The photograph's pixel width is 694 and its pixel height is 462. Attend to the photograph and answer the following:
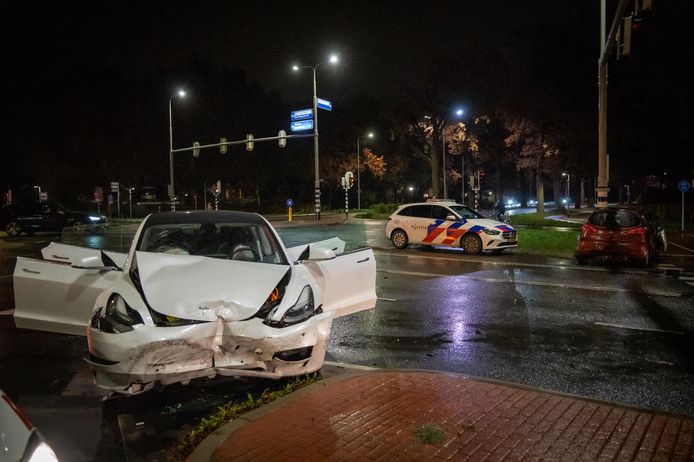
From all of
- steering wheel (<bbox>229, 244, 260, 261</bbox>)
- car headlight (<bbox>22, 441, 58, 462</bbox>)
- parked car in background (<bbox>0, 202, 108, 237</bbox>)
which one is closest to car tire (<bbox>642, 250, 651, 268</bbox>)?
steering wheel (<bbox>229, 244, 260, 261</bbox>)

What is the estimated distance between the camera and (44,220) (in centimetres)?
3064

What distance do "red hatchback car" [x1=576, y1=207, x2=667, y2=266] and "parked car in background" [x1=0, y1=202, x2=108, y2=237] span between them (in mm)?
23462

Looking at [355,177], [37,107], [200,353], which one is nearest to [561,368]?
[200,353]

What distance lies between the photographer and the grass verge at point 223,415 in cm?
439

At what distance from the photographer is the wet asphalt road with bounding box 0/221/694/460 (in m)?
5.25

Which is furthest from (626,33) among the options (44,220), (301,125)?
(301,125)

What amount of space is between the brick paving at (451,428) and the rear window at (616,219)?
11.7 m

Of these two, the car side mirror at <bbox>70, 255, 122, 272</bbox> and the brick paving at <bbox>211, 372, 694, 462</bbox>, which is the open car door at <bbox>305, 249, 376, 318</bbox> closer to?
the brick paving at <bbox>211, 372, 694, 462</bbox>

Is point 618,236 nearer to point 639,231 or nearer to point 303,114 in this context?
point 639,231

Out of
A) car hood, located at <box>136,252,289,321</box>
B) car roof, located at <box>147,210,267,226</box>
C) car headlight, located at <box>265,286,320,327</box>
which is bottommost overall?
car headlight, located at <box>265,286,320,327</box>

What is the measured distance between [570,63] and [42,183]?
147 ft

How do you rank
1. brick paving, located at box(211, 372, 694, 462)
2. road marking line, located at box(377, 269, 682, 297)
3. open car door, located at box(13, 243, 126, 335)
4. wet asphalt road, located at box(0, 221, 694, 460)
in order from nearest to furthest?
1. brick paving, located at box(211, 372, 694, 462)
2. wet asphalt road, located at box(0, 221, 694, 460)
3. open car door, located at box(13, 243, 126, 335)
4. road marking line, located at box(377, 269, 682, 297)

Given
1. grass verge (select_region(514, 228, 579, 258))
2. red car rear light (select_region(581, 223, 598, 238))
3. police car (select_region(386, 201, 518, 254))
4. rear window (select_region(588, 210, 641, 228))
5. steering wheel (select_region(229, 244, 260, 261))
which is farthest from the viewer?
grass verge (select_region(514, 228, 579, 258))

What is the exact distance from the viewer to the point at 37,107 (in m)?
51.4
